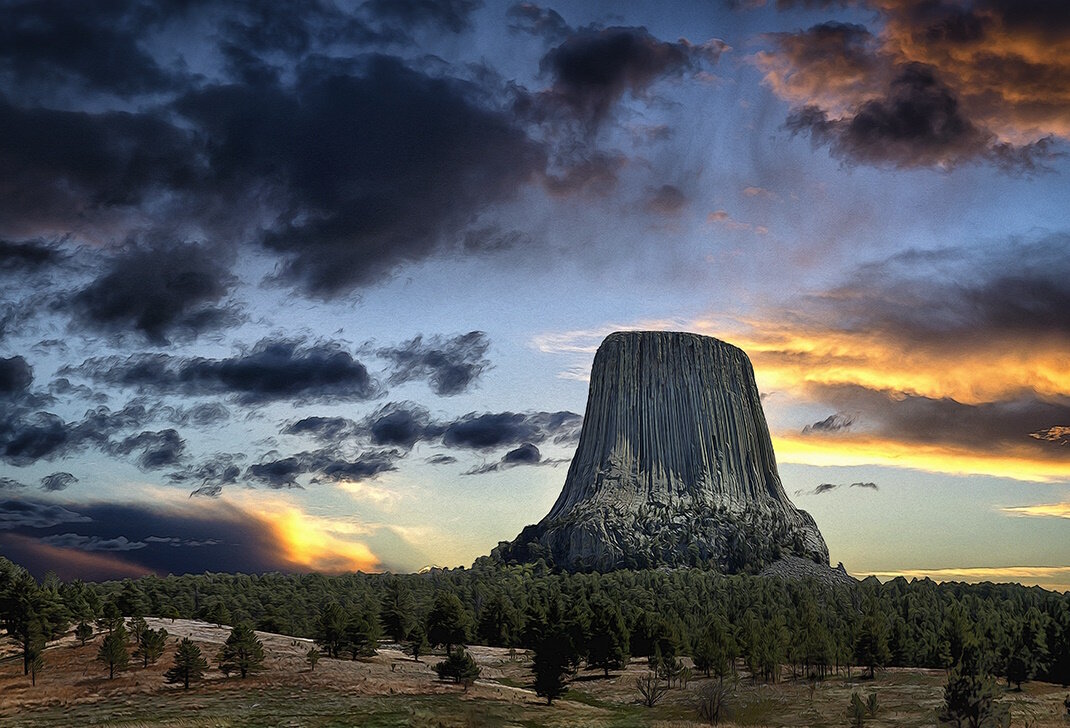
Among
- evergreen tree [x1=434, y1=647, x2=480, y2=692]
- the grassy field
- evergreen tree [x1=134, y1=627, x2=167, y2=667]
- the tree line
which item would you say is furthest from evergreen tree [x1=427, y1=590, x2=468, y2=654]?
evergreen tree [x1=134, y1=627, x2=167, y2=667]

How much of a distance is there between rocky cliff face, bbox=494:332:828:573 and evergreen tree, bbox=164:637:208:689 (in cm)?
10420

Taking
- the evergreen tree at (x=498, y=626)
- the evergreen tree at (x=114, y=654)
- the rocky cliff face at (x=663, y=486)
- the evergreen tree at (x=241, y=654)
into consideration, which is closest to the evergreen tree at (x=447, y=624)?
the evergreen tree at (x=498, y=626)

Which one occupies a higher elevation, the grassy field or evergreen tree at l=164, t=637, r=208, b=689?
evergreen tree at l=164, t=637, r=208, b=689

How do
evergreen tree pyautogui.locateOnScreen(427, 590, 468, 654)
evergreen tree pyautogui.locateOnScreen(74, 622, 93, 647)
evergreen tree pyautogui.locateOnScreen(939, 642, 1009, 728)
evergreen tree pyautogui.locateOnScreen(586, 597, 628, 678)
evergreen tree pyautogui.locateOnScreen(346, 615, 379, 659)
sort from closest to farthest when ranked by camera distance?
evergreen tree pyautogui.locateOnScreen(939, 642, 1009, 728)
evergreen tree pyautogui.locateOnScreen(74, 622, 93, 647)
evergreen tree pyautogui.locateOnScreen(346, 615, 379, 659)
evergreen tree pyautogui.locateOnScreen(586, 597, 628, 678)
evergreen tree pyautogui.locateOnScreen(427, 590, 468, 654)

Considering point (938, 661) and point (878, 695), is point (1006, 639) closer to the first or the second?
point (938, 661)

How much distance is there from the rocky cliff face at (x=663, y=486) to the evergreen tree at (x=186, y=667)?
10420 cm

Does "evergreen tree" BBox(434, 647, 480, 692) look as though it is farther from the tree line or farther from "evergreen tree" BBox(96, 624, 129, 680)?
"evergreen tree" BBox(96, 624, 129, 680)

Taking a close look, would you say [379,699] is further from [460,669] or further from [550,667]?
[550,667]

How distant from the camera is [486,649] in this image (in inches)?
3964

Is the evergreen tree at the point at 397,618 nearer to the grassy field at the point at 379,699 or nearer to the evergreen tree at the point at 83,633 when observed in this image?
the grassy field at the point at 379,699

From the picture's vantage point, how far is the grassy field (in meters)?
54.5

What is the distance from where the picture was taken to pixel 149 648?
6781 centimetres

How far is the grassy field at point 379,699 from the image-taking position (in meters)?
54.5

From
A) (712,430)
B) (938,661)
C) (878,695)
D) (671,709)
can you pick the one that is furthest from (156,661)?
(712,430)
